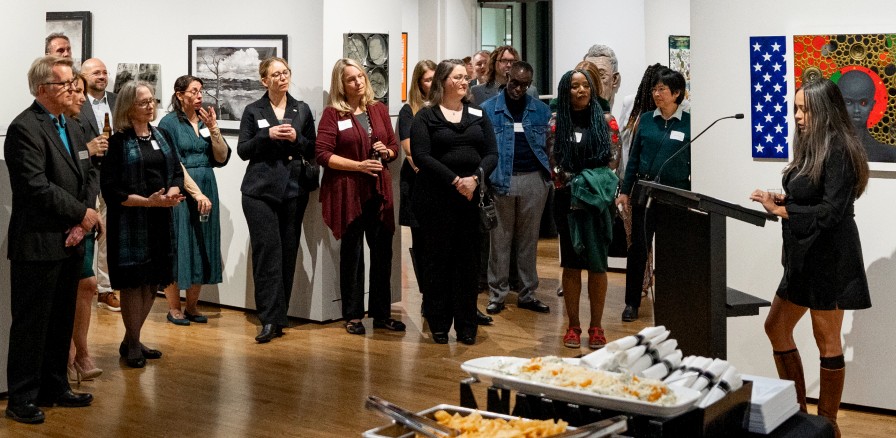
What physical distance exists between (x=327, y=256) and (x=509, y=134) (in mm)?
1454

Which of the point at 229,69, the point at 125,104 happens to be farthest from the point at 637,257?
the point at 125,104

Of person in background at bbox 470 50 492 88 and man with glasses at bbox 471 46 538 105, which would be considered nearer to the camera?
man with glasses at bbox 471 46 538 105

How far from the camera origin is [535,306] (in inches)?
307

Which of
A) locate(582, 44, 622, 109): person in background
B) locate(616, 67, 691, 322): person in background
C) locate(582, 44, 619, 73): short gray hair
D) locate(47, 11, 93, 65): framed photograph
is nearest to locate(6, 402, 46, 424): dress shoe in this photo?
locate(616, 67, 691, 322): person in background

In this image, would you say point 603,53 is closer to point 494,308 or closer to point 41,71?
point 494,308

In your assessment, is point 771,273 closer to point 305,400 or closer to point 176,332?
point 305,400

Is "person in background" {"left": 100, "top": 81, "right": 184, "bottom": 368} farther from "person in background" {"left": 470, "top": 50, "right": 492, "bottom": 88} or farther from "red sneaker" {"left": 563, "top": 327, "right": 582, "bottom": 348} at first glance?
"person in background" {"left": 470, "top": 50, "right": 492, "bottom": 88}

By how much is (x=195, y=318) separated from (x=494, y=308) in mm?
2054

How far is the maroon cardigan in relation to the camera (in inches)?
266

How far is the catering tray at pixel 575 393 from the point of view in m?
2.53

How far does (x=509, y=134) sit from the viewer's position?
7.33m

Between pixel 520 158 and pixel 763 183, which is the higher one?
pixel 520 158

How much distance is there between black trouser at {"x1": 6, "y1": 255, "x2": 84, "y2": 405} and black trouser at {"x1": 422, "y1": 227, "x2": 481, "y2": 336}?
2108 millimetres

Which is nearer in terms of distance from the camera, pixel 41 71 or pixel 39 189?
pixel 39 189
